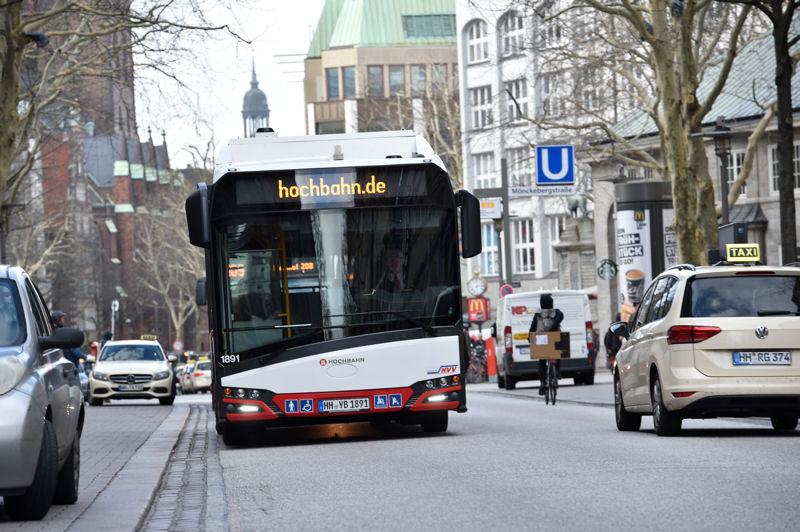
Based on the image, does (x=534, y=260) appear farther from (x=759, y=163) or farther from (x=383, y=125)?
(x=759, y=163)

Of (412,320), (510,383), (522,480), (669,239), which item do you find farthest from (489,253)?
(522,480)

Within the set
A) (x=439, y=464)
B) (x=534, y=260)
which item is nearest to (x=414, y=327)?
(x=439, y=464)

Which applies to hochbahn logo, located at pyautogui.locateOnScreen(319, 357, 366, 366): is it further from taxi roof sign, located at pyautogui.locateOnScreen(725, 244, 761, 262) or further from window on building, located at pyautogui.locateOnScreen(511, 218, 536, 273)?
window on building, located at pyautogui.locateOnScreen(511, 218, 536, 273)

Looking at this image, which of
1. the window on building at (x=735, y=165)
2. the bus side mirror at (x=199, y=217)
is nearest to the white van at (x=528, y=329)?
the window on building at (x=735, y=165)

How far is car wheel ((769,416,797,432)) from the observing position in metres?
19.5

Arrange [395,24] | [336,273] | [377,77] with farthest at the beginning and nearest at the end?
[395,24] < [377,77] < [336,273]

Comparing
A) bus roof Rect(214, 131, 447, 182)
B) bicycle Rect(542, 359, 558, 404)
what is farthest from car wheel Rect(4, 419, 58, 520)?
bicycle Rect(542, 359, 558, 404)

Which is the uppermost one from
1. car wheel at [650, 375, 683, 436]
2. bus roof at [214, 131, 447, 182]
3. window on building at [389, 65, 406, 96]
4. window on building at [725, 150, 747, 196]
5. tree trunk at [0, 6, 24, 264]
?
window on building at [389, 65, 406, 96]

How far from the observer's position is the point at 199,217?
18.9 m

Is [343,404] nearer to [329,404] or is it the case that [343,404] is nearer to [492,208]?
[329,404]

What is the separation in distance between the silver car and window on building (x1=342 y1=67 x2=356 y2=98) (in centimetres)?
11588

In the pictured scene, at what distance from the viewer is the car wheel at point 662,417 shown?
1808cm

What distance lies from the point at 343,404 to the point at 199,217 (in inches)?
100

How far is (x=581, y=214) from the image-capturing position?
74312 millimetres
